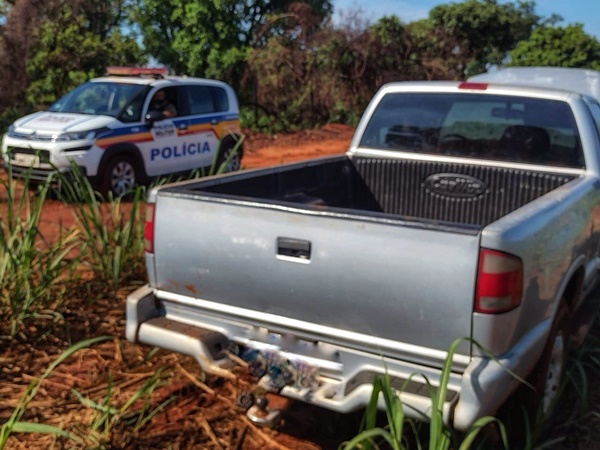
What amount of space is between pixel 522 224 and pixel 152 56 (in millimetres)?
23200

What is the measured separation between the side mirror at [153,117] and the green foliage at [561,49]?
16044 millimetres

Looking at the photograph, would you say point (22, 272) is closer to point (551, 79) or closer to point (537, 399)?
point (537, 399)

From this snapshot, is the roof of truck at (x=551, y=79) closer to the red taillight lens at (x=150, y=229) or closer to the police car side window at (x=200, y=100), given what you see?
the red taillight lens at (x=150, y=229)

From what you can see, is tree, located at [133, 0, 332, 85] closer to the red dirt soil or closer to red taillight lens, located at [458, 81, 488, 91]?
the red dirt soil

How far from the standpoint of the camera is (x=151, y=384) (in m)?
3.72

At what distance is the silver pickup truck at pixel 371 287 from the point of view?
9.42 ft

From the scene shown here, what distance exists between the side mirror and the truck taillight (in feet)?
25.8

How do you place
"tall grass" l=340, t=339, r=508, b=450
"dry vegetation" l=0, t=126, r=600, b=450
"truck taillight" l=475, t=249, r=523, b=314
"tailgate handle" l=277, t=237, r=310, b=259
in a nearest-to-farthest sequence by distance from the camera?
"tall grass" l=340, t=339, r=508, b=450
"truck taillight" l=475, t=249, r=523, b=314
"tailgate handle" l=277, t=237, r=310, b=259
"dry vegetation" l=0, t=126, r=600, b=450

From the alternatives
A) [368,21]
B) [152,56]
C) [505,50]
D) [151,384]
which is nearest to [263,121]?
[368,21]

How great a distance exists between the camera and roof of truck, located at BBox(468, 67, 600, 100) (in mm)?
7078

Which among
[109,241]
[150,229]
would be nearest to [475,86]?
[150,229]

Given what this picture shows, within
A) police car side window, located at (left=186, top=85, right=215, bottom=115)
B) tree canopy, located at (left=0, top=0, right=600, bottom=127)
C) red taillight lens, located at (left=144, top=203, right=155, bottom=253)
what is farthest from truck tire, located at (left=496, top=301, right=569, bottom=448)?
tree canopy, located at (left=0, top=0, right=600, bottom=127)

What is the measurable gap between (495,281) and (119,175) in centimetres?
771

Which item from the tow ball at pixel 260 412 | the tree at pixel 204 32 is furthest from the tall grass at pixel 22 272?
the tree at pixel 204 32
